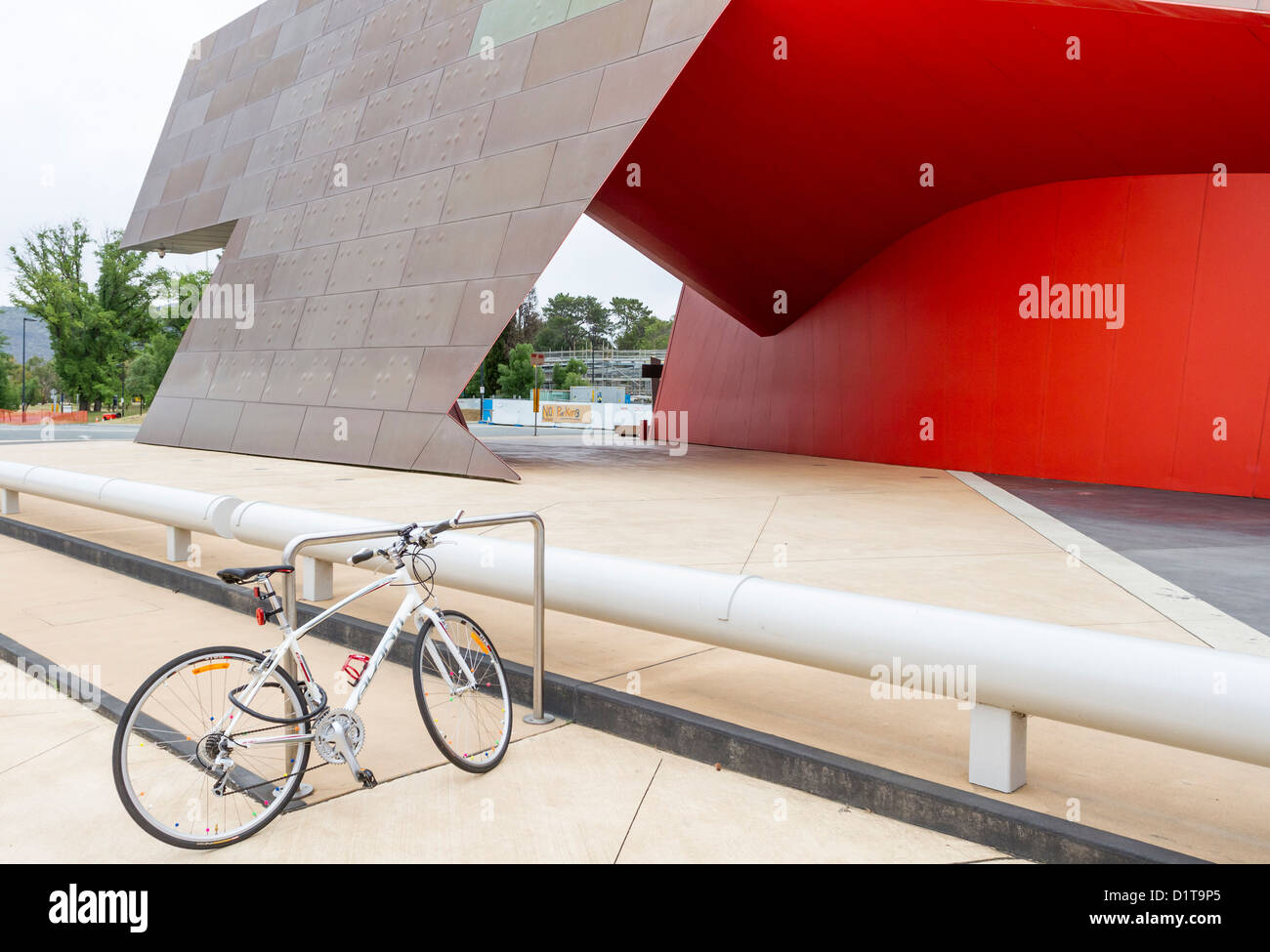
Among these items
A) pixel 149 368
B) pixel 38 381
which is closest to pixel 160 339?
pixel 149 368

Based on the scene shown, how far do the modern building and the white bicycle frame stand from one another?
10391 mm

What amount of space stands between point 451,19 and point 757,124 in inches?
256

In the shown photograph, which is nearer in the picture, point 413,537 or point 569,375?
point 413,537

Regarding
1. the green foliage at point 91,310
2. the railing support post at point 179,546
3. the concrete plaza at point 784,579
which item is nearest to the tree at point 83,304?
the green foliage at point 91,310

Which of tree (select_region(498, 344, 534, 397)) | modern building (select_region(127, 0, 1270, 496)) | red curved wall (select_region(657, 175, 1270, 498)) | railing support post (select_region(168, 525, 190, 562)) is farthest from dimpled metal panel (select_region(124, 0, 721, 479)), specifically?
tree (select_region(498, 344, 534, 397))

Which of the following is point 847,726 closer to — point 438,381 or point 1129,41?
point 1129,41

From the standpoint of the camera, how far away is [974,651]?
3.25 meters

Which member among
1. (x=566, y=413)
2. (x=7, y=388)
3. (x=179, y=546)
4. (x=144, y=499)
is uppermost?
(x=7, y=388)

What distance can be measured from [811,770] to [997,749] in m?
0.70

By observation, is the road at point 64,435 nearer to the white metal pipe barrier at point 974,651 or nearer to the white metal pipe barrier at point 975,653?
the white metal pipe barrier at point 974,651

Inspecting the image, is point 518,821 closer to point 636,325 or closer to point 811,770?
point 811,770

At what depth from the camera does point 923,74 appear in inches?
525

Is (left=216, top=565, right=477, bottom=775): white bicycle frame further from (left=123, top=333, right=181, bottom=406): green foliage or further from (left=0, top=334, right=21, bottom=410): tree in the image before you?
(left=0, top=334, right=21, bottom=410): tree

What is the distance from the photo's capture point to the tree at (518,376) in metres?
74.5
